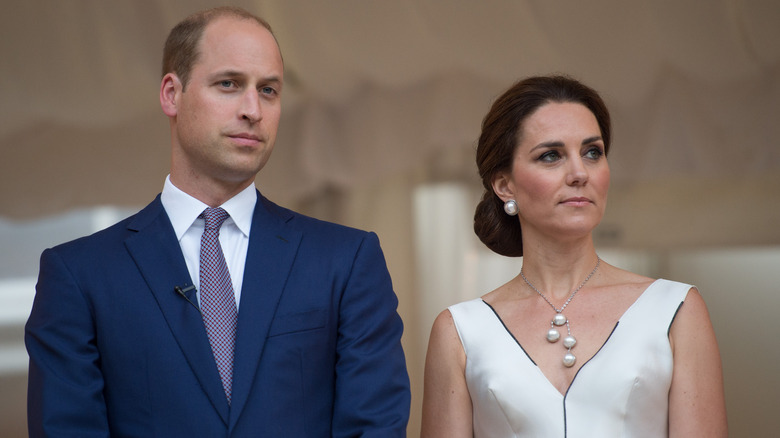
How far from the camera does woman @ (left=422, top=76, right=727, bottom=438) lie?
101 inches

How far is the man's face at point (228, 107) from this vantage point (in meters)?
2.23

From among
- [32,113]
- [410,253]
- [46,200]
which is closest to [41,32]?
[32,113]

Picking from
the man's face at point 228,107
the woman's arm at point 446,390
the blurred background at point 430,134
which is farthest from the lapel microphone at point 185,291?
the blurred background at point 430,134

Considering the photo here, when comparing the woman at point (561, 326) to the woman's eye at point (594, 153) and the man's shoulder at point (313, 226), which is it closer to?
the woman's eye at point (594, 153)

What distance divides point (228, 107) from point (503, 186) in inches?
37.9

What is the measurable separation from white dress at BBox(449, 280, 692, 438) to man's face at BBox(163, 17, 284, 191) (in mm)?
865

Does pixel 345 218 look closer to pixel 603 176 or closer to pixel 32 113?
pixel 32 113

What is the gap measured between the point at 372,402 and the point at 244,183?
590 millimetres

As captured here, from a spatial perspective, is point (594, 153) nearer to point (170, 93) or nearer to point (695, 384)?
point (695, 384)

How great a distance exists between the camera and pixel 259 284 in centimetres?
221

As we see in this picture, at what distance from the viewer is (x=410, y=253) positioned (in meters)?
4.68

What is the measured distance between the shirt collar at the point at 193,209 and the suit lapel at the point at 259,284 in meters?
0.02

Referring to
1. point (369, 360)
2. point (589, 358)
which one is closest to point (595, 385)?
point (589, 358)

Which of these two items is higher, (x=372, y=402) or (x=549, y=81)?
(x=549, y=81)
